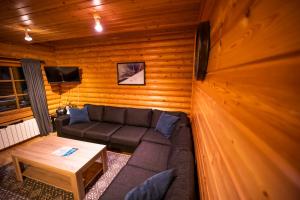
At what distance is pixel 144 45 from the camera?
123 inches

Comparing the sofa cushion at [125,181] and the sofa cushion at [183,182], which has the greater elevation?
the sofa cushion at [183,182]

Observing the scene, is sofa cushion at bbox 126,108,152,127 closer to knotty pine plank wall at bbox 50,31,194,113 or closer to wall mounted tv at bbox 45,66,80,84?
knotty pine plank wall at bbox 50,31,194,113

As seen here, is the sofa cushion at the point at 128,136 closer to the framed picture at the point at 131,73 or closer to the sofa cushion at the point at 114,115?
the sofa cushion at the point at 114,115

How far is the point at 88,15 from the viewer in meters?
1.90

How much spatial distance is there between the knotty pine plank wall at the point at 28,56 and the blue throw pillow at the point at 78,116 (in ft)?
4.13

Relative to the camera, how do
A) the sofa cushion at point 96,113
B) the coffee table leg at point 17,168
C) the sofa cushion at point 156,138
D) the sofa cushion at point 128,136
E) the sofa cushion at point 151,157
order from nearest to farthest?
1. the sofa cushion at point 151,157
2. the coffee table leg at point 17,168
3. the sofa cushion at point 156,138
4. the sofa cushion at point 128,136
5. the sofa cushion at point 96,113

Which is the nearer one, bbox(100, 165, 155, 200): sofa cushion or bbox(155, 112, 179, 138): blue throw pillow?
bbox(100, 165, 155, 200): sofa cushion

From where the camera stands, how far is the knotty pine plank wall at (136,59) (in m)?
2.96

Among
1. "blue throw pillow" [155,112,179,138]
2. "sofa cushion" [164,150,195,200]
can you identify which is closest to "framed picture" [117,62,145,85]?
"blue throw pillow" [155,112,179,138]

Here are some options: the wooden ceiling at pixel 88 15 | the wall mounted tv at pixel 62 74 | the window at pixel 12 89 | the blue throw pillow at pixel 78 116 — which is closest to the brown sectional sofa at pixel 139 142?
the blue throw pillow at pixel 78 116

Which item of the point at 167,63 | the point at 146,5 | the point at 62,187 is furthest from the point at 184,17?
the point at 62,187

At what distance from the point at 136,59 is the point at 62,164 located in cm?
256

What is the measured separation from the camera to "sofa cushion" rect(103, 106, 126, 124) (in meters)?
3.24

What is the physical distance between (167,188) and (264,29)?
1.26m
